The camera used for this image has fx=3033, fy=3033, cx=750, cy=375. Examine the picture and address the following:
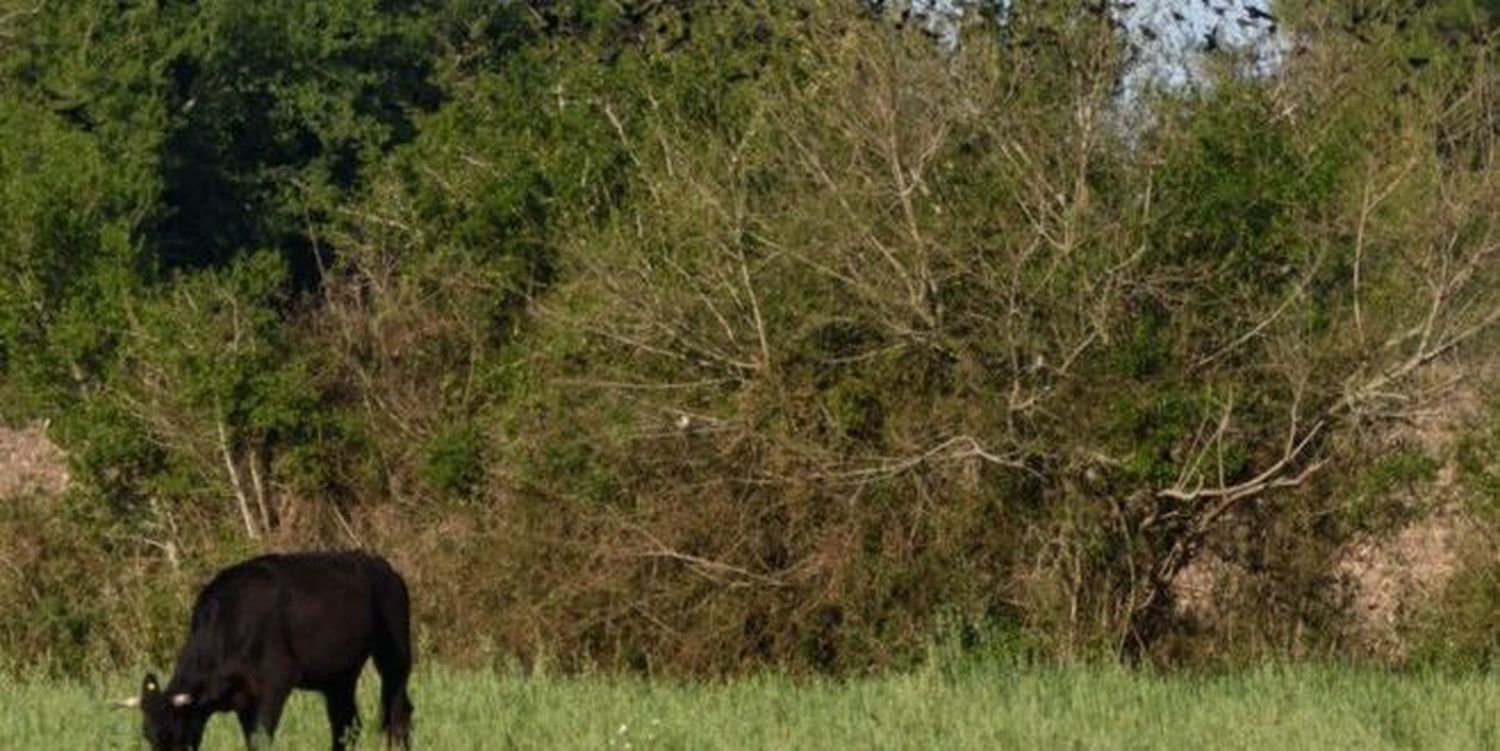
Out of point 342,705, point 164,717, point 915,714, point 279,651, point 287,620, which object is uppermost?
point 915,714

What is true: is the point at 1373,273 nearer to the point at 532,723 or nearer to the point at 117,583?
the point at 532,723

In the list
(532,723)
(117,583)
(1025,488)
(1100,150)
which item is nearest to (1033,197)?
(1100,150)

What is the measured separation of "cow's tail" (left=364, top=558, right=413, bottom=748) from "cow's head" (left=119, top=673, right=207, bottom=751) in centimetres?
110

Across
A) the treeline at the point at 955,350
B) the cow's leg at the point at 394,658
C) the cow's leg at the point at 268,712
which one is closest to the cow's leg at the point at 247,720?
the cow's leg at the point at 268,712

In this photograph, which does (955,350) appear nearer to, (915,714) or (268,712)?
(915,714)

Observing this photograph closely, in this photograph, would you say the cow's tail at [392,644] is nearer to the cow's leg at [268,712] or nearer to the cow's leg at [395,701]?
the cow's leg at [395,701]

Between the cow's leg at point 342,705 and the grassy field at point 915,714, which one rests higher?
the grassy field at point 915,714

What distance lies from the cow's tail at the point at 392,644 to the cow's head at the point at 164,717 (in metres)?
1.10

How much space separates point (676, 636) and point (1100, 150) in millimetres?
4931

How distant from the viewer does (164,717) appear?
49.6ft

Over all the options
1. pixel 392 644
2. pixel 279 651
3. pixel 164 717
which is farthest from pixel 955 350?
pixel 164 717

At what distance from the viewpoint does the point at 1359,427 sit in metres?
22.1

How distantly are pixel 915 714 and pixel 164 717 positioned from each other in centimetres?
387

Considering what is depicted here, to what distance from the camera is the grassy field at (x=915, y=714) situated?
14.8 m
